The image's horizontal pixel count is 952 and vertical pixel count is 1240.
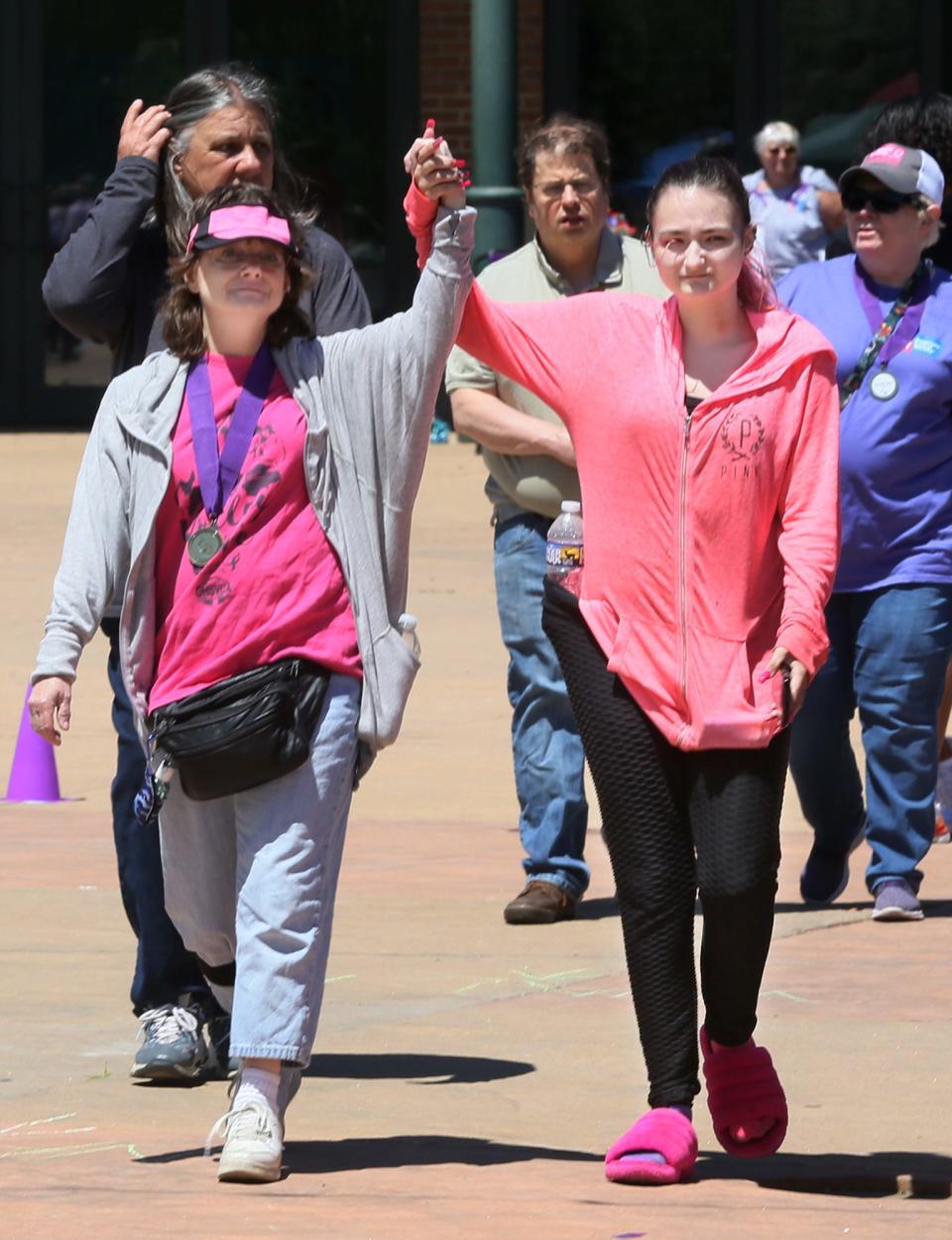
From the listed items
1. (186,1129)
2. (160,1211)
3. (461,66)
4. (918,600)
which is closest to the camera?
(160,1211)

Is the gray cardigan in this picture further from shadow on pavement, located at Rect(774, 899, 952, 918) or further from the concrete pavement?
shadow on pavement, located at Rect(774, 899, 952, 918)

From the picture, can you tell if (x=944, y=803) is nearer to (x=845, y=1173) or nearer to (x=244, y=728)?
(x=845, y=1173)

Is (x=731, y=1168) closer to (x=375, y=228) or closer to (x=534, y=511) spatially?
(x=534, y=511)

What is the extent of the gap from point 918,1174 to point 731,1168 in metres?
0.36

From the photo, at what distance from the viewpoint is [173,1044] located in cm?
571

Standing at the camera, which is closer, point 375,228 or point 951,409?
point 951,409

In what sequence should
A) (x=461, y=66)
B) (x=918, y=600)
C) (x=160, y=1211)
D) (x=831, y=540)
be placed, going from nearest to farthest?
(x=160, y=1211)
(x=831, y=540)
(x=918, y=600)
(x=461, y=66)

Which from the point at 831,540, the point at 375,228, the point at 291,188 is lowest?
the point at 375,228

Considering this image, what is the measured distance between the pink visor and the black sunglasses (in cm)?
266

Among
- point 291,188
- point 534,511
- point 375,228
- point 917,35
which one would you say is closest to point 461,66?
point 375,228

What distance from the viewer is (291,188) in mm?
5934

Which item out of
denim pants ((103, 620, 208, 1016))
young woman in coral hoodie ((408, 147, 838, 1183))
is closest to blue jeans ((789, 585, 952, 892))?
denim pants ((103, 620, 208, 1016))

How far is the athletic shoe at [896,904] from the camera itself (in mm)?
7391

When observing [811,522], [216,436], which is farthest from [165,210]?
[811,522]
